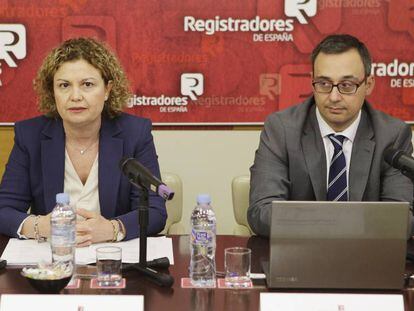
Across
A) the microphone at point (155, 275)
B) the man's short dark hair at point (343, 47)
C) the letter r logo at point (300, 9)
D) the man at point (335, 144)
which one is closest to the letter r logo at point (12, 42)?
the letter r logo at point (300, 9)

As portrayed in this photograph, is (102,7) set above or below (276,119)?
above

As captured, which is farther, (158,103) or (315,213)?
(158,103)

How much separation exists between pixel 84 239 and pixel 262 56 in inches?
68.1

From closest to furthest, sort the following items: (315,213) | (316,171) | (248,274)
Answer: (315,213) < (248,274) < (316,171)

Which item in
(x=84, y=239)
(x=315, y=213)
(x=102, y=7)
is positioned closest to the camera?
(x=315, y=213)

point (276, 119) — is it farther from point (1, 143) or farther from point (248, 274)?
point (1, 143)

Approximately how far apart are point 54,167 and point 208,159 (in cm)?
127

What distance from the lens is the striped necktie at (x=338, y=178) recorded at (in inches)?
113

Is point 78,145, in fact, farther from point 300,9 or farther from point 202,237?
point 300,9

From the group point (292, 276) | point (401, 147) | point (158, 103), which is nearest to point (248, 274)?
point (292, 276)

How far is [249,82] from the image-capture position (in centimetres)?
385

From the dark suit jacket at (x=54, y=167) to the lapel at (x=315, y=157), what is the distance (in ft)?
2.00

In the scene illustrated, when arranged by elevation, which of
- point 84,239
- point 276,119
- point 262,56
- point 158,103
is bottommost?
point 84,239

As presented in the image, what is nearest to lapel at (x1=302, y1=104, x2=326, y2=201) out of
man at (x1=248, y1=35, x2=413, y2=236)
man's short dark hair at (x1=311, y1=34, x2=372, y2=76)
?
man at (x1=248, y1=35, x2=413, y2=236)
